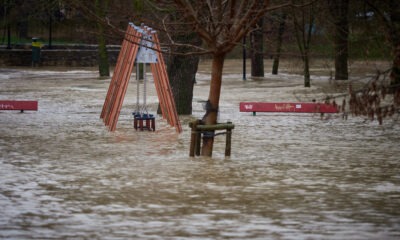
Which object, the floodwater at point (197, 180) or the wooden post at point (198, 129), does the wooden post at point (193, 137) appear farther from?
the floodwater at point (197, 180)

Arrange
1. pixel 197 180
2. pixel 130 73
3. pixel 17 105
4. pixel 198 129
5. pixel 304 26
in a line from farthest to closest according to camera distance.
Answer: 1. pixel 304 26
2. pixel 17 105
3. pixel 130 73
4. pixel 198 129
5. pixel 197 180

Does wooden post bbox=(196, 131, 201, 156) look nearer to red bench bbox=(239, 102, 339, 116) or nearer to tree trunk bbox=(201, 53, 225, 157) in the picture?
tree trunk bbox=(201, 53, 225, 157)

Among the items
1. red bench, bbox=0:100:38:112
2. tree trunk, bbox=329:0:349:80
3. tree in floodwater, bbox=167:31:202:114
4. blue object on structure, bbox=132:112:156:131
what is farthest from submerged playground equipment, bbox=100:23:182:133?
tree trunk, bbox=329:0:349:80

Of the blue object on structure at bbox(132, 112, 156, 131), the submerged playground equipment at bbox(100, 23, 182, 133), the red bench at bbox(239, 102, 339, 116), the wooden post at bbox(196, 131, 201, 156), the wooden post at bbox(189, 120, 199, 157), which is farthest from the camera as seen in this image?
the red bench at bbox(239, 102, 339, 116)

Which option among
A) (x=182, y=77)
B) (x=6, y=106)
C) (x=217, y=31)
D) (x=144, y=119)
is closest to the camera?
(x=217, y=31)

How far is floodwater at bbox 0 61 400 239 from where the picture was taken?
11.0 meters

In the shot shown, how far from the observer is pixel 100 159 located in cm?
1728

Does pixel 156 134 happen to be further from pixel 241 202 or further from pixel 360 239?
pixel 360 239

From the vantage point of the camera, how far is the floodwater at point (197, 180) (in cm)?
1095

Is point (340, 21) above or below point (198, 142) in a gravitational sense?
above

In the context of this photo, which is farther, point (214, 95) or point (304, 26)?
point (304, 26)

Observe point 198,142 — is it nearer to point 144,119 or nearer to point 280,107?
point 144,119

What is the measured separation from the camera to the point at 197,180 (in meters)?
14.7

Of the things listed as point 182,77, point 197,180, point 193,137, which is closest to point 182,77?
point 182,77
